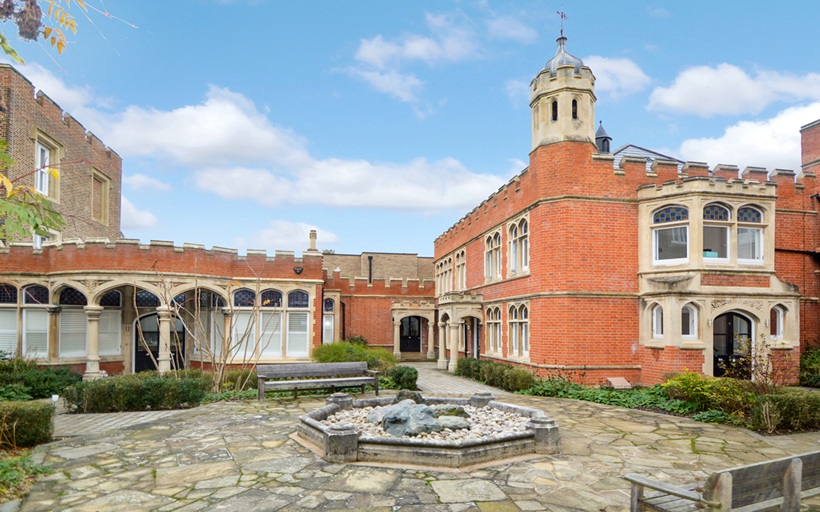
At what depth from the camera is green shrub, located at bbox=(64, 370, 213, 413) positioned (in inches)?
470

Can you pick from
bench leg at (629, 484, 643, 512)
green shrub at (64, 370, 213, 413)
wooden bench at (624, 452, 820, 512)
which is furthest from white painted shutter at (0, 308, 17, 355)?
wooden bench at (624, 452, 820, 512)

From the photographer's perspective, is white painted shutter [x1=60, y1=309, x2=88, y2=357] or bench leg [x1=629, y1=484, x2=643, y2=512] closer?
bench leg [x1=629, y1=484, x2=643, y2=512]

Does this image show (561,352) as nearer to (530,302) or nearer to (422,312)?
(530,302)

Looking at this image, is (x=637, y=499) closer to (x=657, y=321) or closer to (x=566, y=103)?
(x=657, y=321)

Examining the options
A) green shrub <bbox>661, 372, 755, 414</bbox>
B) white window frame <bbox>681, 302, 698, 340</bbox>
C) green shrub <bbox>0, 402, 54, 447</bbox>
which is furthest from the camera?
white window frame <bbox>681, 302, 698, 340</bbox>

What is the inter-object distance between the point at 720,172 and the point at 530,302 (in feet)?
23.4

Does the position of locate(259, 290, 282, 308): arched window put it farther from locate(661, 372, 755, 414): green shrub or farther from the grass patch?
locate(661, 372, 755, 414): green shrub

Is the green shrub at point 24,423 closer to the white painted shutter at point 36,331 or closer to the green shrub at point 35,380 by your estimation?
the green shrub at point 35,380

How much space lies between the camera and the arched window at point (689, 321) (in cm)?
1495

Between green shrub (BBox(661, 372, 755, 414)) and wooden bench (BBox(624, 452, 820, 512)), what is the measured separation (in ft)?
20.5

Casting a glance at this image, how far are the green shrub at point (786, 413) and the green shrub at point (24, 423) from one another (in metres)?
12.4

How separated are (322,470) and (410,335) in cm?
2680

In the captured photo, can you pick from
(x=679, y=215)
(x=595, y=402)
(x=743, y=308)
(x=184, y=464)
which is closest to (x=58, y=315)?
(x=184, y=464)

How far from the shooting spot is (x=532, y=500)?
6.23 m
